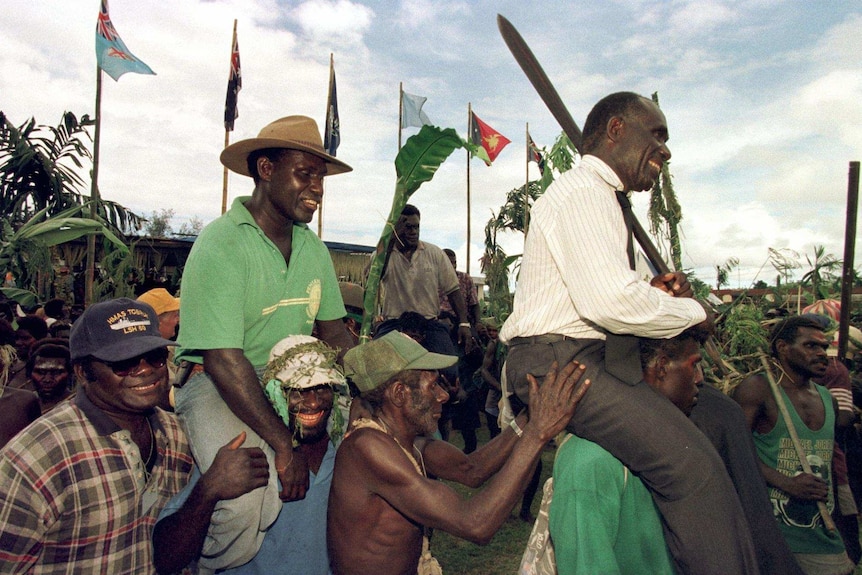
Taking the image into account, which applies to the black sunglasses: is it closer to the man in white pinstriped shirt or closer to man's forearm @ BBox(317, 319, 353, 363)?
man's forearm @ BBox(317, 319, 353, 363)

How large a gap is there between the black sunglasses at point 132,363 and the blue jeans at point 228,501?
0.86 ft

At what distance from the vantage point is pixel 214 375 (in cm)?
256

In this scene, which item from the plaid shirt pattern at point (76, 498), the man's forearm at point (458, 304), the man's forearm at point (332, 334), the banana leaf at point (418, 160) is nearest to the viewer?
the plaid shirt pattern at point (76, 498)

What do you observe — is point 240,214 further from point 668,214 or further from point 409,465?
point 668,214

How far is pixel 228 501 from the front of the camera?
248cm

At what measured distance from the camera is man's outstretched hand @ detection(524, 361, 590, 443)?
87.4 inches

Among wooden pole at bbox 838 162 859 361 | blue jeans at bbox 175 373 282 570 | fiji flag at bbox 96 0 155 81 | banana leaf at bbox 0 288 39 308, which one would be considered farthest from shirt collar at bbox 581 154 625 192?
fiji flag at bbox 96 0 155 81

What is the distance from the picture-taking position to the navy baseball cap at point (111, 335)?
2.45 m

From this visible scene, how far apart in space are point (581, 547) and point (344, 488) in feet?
3.42

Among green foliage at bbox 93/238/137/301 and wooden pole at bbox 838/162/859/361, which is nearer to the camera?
wooden pole at bbox 838/162/859/361

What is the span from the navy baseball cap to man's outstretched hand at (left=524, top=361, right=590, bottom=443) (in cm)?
155

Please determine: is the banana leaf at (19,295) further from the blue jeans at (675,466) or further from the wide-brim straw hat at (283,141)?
the blue jeans at (675,466)

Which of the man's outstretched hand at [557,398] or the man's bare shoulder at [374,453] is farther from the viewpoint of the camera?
the man's bare shoulder at [374,453]

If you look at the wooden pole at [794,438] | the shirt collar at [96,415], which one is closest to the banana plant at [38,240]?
the shirt collar at [96,415]
